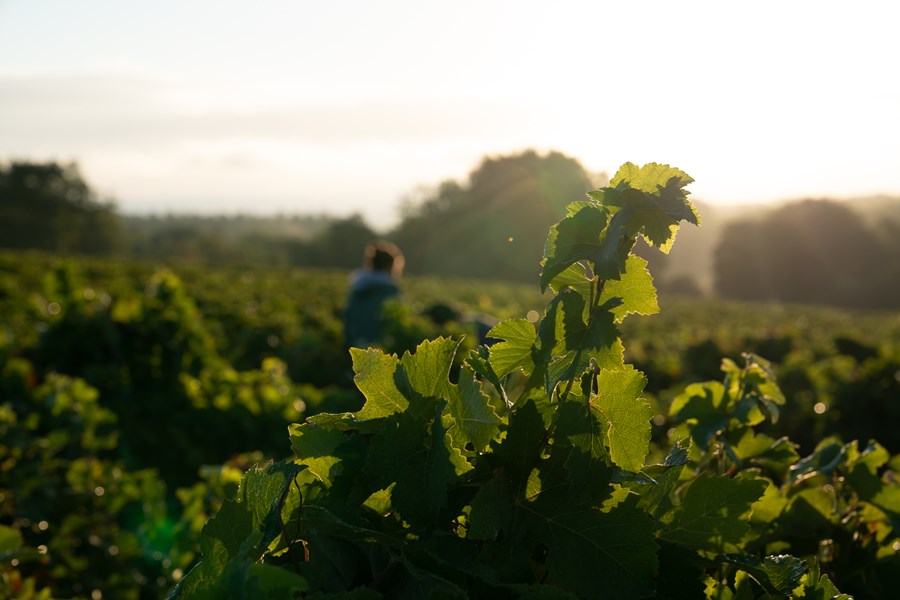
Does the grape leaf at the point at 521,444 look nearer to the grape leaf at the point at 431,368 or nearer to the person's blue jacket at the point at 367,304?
the grape leaf at the point at 431,368

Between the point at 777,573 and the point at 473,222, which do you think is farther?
the point at 473,222

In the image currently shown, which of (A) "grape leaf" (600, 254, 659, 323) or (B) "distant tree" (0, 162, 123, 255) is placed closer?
(A) "grape leaf" (600, 254, 659, 323)

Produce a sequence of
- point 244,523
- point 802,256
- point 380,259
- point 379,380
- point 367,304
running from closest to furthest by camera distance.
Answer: point 244,523 < point 379,380 < point 367,304 < point 380,259 < point 802,256

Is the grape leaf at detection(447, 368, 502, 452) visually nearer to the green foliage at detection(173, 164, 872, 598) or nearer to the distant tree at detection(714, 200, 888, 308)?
the green foliage at detection(173, 164, 872, 598)

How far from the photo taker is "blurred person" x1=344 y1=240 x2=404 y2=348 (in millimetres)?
10961

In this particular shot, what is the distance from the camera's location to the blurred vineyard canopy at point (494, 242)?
195 feet

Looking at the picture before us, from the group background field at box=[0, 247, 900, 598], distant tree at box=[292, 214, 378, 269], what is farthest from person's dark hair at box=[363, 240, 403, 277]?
distant tree at box=[292, 214, 378, 269]

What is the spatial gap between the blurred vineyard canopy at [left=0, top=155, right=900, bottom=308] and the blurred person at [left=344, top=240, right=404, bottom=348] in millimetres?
32188

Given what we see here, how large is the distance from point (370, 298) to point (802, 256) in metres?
57.7

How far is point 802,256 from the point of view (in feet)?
200

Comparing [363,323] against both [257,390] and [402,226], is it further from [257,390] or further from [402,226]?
[402,226]

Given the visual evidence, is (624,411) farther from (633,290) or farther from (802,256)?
(802,256)

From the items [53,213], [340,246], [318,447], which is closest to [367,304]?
[318,447]

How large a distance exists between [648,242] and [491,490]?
372 mm
